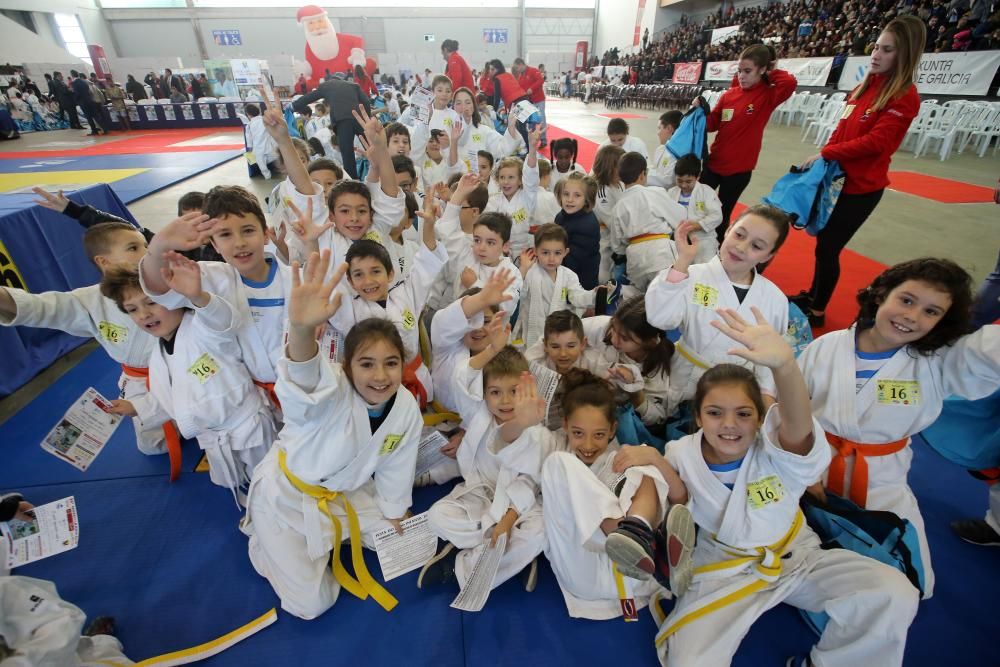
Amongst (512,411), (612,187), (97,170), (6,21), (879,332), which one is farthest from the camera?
(6,21)

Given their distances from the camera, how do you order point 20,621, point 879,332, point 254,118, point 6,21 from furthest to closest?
point 6,21 < point 254,118 < point 879,332 < point 20,621

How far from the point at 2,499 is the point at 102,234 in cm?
135

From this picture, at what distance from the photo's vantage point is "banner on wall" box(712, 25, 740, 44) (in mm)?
16581

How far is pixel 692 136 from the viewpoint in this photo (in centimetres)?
426

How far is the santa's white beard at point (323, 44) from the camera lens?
11953 mm

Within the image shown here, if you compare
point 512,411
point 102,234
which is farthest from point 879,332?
point 102,234

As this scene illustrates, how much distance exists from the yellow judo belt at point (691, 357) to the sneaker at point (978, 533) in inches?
49.4

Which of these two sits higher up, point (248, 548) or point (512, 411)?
point (512, 411)

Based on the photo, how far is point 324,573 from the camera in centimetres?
178

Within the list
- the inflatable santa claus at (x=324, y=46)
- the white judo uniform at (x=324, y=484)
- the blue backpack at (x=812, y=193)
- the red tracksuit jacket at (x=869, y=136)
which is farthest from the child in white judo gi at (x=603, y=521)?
the inflatable santa claus at (x=324, y=46)

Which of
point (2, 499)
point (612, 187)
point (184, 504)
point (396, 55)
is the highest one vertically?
point (396, 55)

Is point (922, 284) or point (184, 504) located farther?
point (184, 504)

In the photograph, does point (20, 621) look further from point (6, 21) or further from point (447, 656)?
point (6, 21)

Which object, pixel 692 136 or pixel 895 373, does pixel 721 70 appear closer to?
pixel 692 136
